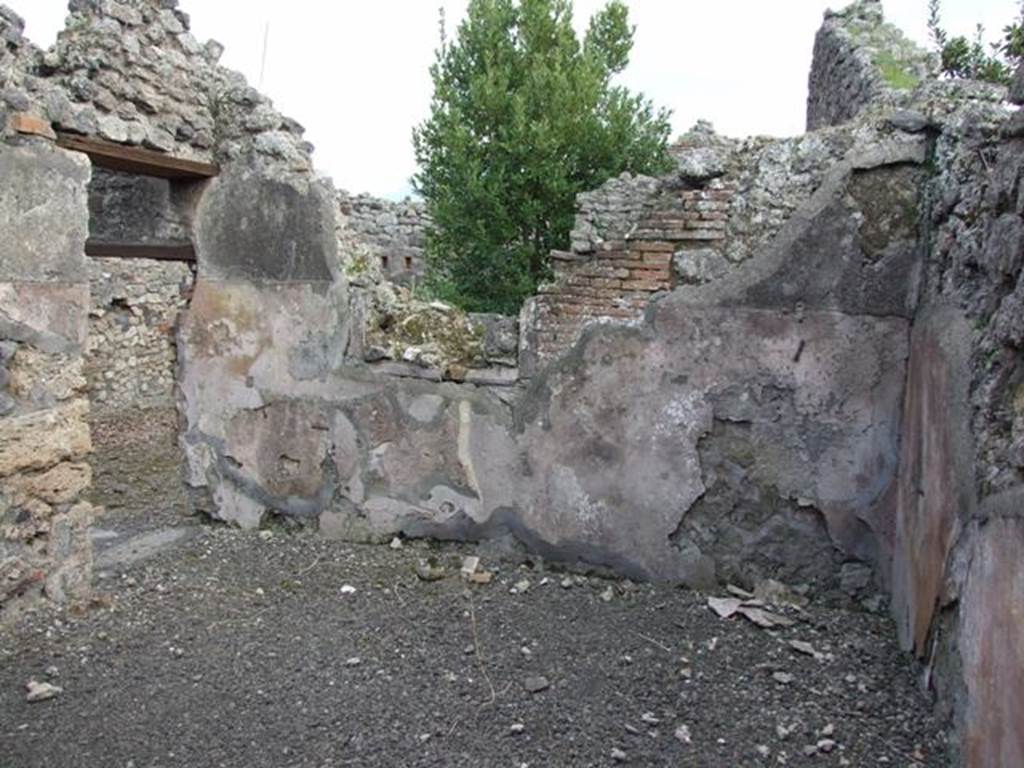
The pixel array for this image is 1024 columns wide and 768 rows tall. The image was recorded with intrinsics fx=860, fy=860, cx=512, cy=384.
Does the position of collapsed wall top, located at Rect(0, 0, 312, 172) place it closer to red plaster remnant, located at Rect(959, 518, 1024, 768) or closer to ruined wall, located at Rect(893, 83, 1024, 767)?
ruined wall, located at Rect(893, 83, 1024, 767)

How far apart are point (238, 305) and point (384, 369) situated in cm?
86

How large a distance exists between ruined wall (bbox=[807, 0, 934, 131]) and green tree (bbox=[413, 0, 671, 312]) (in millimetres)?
3282

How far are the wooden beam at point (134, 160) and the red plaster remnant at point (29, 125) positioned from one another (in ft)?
0.53

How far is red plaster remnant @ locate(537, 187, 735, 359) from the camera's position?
3.57m

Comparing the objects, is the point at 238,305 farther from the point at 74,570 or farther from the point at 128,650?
the point at 128,650

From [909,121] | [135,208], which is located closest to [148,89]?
[135,208]

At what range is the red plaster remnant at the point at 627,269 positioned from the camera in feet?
11.7

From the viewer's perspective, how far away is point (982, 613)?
2.12 meters

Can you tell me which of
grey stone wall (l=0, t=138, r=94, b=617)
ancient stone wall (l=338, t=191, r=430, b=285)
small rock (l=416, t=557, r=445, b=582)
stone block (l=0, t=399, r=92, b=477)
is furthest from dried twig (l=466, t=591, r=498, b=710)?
ancient stone wall (l=338, t=191, r=430, b=285)

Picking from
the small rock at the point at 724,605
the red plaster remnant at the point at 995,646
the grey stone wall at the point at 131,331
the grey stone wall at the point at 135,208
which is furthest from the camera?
the grey stone wall at the point at 131,331

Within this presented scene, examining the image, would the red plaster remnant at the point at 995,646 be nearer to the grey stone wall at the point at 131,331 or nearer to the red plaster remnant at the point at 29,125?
the red plaster remnant at the point at 29,125

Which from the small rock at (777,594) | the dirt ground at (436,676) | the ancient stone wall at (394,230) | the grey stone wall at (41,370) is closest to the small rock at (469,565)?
the dirt ground at (436,676)

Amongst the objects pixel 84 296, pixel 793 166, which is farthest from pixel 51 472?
pixel 793 166

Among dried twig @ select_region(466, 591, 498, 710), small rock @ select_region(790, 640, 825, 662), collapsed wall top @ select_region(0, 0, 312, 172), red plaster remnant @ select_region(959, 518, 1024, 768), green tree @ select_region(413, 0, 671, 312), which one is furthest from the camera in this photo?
green tree @ select_region(413, 0, 671, 312)
